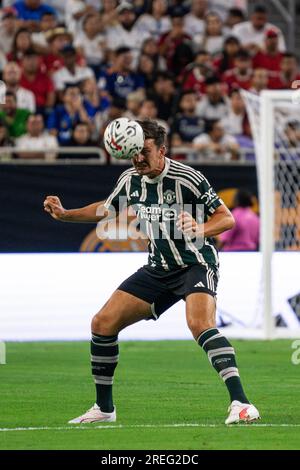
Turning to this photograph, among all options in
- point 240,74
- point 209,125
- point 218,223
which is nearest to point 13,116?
point 209,125

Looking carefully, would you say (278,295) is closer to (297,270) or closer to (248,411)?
(297,270)

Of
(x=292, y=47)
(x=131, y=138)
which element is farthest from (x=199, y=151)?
(x=131, y=138)

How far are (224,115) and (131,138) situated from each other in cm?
1181

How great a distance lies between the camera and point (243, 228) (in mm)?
17016

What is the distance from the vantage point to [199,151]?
18141 mm

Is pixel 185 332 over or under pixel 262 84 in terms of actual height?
under

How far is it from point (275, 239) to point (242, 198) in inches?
36.7

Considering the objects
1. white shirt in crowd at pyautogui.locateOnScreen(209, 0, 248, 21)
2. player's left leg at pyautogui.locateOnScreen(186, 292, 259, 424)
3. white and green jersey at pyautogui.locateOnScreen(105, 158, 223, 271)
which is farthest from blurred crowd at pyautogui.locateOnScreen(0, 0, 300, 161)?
player's left leg at pyautogui.locateOnScreen(186, 292, 259, 424)

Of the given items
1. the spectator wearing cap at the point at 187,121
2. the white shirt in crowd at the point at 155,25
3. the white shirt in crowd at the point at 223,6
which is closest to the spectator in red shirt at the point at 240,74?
the white shirt in crowd at the point at 155,25

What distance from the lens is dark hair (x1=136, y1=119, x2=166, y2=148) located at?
29.4ft

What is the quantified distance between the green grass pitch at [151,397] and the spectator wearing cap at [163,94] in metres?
5.05

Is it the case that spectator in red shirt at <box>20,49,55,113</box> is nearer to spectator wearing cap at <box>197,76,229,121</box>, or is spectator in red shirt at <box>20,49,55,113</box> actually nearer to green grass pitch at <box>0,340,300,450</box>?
spectator wearing cap at <box>197,76,229,121</box>

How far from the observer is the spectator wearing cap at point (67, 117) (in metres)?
18.6
